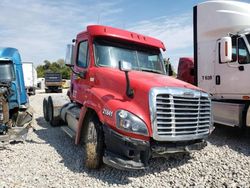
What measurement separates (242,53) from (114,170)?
4717 mm

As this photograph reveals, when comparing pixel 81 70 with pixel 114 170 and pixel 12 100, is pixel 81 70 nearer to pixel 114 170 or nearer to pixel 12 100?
pixel 114 170

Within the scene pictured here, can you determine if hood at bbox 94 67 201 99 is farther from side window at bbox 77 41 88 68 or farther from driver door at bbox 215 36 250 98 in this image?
driver door at bbox 215 36 250 98

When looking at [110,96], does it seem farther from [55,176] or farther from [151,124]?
[55,176]

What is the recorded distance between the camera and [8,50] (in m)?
10.8

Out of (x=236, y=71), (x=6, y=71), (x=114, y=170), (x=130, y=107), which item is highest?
(x=6, y=71)

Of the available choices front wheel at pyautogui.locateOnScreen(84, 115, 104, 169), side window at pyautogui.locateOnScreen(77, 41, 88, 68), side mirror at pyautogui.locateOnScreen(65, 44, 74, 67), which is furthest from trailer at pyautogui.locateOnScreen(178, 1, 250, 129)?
front wheel at pyautogui.locateOnScreen(84, 115, 104, 169)

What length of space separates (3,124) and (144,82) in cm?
448

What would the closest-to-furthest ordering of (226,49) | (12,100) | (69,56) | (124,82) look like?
(124,82) → (69,56) → (226,49) → (12,100)

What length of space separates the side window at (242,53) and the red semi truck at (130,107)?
8.08 ft

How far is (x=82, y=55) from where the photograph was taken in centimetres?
710

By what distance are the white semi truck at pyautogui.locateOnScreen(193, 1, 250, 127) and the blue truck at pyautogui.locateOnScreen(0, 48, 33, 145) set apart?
17.6 feet

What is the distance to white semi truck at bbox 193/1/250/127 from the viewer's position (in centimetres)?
798

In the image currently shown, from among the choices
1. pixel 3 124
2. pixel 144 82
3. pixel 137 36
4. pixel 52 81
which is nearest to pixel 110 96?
pixel 144 82

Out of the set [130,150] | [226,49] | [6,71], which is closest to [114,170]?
[130,150]
